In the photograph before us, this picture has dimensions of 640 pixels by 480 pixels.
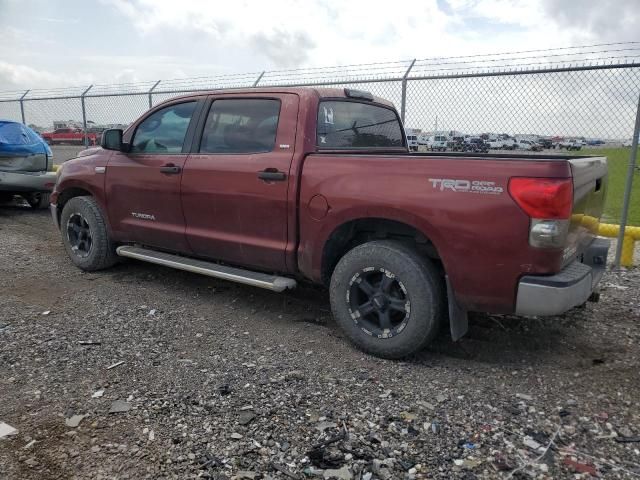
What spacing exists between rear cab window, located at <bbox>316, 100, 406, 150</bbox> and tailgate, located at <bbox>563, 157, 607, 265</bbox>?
5.84ft

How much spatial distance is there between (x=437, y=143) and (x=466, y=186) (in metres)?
4.21

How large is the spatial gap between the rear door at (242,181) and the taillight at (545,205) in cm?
170

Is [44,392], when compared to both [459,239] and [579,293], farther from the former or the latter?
[579,293]

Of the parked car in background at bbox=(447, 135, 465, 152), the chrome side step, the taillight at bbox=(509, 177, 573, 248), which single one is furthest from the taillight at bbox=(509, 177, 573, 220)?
the parked car in background at bbox=(447, 135, 465, 152)

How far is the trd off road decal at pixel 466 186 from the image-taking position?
121 inches

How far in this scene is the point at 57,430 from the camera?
2.81 metres

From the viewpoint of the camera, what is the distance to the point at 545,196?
2.93 metres

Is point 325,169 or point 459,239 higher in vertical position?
point 325,169

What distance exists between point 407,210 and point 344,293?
31.0 inches

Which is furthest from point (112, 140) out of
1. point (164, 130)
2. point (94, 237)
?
point (94, 237)

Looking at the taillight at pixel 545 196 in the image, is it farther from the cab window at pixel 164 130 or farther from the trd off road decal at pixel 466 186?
the cab window at pixel 164 130

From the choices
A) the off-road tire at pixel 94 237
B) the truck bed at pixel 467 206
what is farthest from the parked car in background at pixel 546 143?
the off-road tire at pixel 94 237

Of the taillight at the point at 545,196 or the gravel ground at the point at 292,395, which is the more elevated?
the taillight at the point at 545,196

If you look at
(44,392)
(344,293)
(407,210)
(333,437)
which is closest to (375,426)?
(333,437)
